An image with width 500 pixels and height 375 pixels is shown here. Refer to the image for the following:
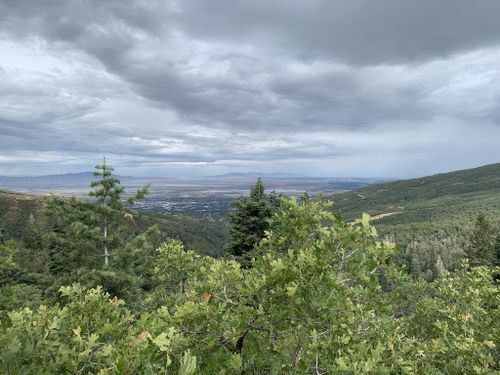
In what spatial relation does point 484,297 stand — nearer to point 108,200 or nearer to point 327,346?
point 327,346

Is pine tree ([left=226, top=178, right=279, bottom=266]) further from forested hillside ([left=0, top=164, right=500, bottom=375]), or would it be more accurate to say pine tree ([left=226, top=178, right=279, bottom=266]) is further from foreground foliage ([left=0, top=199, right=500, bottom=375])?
foreground foliage ([left=0, top=199, right=500, bottom=375])

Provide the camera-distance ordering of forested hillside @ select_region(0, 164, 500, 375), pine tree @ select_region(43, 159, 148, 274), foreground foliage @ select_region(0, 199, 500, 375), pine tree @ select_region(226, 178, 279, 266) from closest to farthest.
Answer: forested hillside @ select_region(0, 164, 500, 375) < foreground foliage @ select_region(0, 199, 500, 375) < pine tree @ select_region(43, 159, 148, 274) < pine tree @ select_region(226, 178, 279, 266)

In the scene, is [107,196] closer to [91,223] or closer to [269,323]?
[91,223]

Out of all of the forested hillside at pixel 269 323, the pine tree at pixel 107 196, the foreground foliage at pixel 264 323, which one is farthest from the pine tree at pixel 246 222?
the foreground foliage at pixel 264 323

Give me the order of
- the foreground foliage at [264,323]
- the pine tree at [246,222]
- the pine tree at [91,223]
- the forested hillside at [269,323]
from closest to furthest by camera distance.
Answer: the forested hillside at [269,323] → the foreground foliage at [264,323] → the pine tree at [91,223] → the pine tree at [246,222]

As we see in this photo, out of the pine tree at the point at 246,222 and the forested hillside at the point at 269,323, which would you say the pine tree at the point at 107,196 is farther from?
the forested hillside at the point at 269,323

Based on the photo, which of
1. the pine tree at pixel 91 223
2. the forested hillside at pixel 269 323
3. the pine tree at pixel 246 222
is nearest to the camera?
the forested hillside at pixel 269 323

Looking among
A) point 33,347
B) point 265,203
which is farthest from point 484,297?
point 265,203

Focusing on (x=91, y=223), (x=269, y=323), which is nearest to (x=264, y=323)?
(x=269, y=323)

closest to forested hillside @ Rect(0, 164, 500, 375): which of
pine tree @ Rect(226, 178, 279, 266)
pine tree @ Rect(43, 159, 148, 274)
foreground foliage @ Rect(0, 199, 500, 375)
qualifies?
foreground foliage @ Rect(0, 199, 500, 375)

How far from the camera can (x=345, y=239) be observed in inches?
220

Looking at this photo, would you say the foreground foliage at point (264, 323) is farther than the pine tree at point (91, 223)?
No

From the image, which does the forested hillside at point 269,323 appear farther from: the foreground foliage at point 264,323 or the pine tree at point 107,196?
the pine tree at point 107,196

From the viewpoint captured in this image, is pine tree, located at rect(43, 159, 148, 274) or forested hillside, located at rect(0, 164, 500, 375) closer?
forested hillside, located at rect(0, 164, 500, 375)
